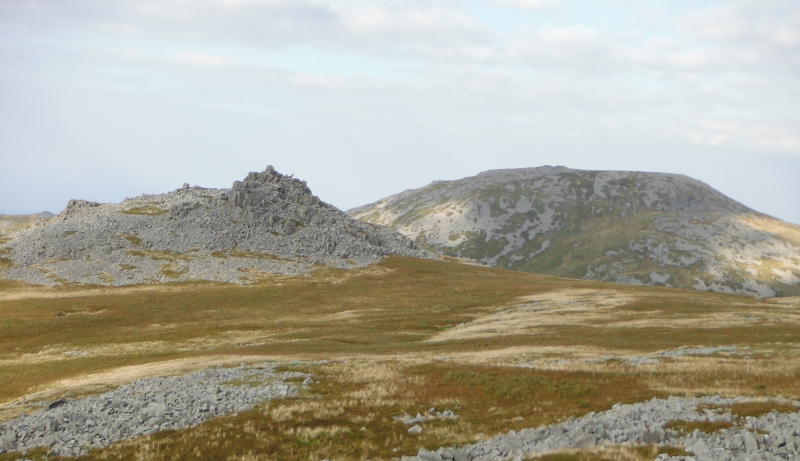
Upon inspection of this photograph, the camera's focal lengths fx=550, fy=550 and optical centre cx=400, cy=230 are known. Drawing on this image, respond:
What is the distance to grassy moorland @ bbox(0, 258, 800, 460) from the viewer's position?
89.8 feet

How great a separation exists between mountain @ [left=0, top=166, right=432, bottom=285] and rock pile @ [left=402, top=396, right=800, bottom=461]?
359 ft

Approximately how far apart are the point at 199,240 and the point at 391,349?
97.2 meters

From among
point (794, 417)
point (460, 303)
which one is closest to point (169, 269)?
point (460, 303)

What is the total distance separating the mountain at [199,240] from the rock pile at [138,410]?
89280 mm

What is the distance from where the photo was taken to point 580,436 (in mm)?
22125

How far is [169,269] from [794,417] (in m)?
127

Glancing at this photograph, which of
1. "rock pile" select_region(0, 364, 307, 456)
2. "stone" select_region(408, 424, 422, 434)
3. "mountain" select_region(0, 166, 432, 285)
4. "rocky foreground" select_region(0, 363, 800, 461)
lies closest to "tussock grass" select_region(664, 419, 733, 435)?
"rocky foreground" select_region(0, 363, 800, 461)

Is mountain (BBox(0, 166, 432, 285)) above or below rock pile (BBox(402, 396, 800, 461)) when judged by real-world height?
above

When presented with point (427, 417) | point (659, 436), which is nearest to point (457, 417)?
point (427, 417)

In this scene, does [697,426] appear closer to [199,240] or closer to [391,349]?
[391,349]

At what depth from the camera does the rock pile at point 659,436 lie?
18203mm

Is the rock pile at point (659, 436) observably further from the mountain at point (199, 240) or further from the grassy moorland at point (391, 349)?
the mountain at point (199, 240)

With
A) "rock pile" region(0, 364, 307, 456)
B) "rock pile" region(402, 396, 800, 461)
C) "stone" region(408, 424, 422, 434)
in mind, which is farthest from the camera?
"stone" region(408, 424, 422, 434)

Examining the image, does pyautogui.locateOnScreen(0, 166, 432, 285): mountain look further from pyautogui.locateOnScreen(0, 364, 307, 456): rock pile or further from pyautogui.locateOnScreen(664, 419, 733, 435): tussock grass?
pyautogui.locateOnScreen(664, 419, 733, 435): tussock grass
